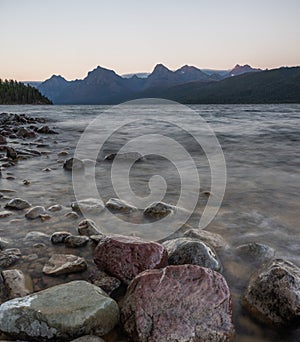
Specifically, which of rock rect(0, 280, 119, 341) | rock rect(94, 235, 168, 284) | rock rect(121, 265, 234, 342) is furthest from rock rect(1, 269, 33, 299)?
rock rect(121, 265, 234, 342)

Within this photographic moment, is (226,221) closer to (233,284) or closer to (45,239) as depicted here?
(233,284)

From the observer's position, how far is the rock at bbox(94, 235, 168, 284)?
248 centimetres

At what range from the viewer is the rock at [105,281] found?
2.42 metres

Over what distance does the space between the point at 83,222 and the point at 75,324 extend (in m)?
1.77

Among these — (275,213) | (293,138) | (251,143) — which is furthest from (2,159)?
(293,138)

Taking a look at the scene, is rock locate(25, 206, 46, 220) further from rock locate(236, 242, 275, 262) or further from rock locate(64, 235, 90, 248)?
rock locate(236, 242, 275, 262)

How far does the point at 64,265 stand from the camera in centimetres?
271

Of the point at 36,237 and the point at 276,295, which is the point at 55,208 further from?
the point at 276,295

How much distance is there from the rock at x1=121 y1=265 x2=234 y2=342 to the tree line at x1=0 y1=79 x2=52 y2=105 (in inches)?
3435

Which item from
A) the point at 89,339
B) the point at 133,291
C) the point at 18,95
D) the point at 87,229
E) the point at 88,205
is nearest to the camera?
the point at 89,339

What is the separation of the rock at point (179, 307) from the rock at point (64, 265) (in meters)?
0.80

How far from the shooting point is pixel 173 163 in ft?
27.0

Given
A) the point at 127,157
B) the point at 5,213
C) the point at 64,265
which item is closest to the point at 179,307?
the point at 64,265

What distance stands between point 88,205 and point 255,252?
2.45 metres
